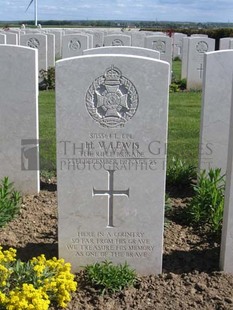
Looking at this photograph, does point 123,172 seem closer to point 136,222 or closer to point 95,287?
point 136,222

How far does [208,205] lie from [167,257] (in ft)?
2.63

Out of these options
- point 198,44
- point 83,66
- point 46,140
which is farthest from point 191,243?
point 198,44

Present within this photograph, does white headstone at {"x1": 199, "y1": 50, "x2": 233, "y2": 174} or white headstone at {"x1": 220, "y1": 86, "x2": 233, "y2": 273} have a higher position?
white headstone at {"x1": 199, "y1": 50, "x2": 233, "y2": 174}

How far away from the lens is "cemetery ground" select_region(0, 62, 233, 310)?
359 centimetres

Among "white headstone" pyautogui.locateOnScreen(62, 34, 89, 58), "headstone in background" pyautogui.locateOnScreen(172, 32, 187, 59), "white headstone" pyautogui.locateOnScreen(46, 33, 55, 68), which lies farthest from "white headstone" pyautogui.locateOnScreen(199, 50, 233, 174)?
"headstone in background" pyautogui.locateOnScreen(172, 32, 187, 59)

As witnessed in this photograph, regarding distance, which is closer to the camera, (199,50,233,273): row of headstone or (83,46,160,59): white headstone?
(199,50,233,273): row of headstone

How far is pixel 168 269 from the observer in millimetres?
4012

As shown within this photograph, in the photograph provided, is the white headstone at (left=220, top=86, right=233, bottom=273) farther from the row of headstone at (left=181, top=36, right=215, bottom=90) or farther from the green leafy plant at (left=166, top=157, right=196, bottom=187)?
the row of headstone at (left=181, top=36, right=215, bottom=90)

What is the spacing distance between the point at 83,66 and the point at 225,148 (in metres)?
2.55

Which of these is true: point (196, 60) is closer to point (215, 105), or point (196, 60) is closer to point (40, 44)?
point (40, 44)

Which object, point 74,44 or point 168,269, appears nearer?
point 168,269

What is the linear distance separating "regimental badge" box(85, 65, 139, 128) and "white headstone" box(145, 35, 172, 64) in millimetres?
11489

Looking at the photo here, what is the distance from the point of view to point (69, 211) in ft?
12.4

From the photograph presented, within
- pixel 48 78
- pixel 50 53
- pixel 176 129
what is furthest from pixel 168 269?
pixel 50 53
